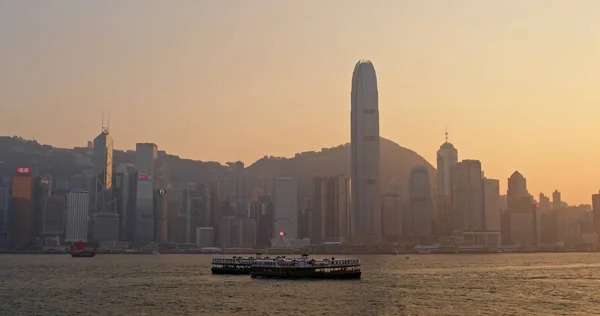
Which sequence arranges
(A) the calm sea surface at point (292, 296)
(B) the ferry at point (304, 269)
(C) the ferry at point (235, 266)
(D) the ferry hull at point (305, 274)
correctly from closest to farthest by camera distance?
1. (A) the calm sea surface at point (292, 296)
2. (D) the ferry hull at point (305, 274)
3. (B) the ferry at point (304, 269)
4. (C) the ferry at point (235, 266)

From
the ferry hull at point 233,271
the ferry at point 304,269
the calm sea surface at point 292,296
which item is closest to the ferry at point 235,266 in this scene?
the ferry hull at point 233,271

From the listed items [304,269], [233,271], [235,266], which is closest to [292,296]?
[304,269]

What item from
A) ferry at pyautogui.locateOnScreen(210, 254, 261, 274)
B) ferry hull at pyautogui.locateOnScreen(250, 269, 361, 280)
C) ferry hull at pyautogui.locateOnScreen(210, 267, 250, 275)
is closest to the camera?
ferry hull at pyautogui.locateOnScreen(250, 269, 361, 280)

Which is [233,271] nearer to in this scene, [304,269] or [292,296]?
[304,269]

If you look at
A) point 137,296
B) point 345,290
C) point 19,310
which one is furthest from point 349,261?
point 19,310

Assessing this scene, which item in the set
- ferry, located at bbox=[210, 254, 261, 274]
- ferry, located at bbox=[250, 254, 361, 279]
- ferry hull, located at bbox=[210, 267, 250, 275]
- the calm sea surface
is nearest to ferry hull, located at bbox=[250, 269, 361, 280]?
ferry, located at bbox=[250, 254, 361, 279]

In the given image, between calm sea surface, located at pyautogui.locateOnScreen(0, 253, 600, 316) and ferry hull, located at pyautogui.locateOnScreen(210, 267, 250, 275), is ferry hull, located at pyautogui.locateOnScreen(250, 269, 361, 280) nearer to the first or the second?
calm sea surface, located at pyautogui.locateOnScreen(0, 253, 600, 316)

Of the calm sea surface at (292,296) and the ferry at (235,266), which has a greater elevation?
the ferry at (235,266)

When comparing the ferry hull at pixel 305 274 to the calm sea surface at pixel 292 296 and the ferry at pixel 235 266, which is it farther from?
the ferry at pixel 235 266

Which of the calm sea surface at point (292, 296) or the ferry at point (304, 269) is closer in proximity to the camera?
the calm sea surface at point (292, 296)

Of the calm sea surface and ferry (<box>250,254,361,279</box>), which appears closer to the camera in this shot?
the calm sea surface
